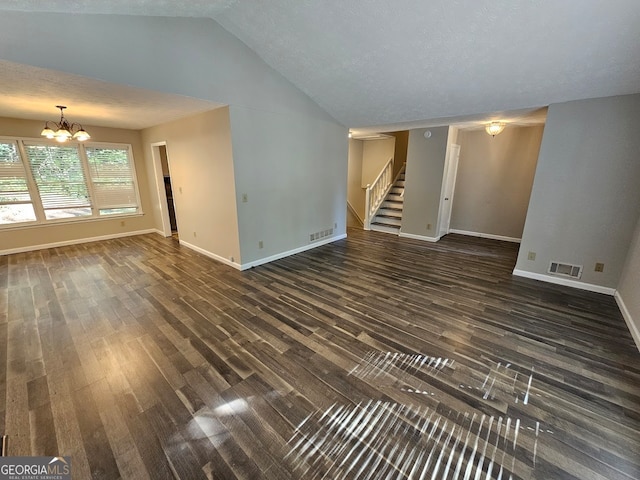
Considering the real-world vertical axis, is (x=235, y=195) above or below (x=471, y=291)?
above

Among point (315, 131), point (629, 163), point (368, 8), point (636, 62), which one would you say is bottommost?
point (629, 163)

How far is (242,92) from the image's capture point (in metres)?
3.76

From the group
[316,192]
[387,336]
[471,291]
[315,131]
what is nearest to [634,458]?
[387,336]

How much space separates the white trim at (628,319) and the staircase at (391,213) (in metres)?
3.97

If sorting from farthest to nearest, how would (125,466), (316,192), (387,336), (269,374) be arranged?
(316,192)
(387,336)
(269,374)
(125,466)

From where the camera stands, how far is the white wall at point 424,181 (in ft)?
18.7

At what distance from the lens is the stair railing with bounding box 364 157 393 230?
7.20 meters

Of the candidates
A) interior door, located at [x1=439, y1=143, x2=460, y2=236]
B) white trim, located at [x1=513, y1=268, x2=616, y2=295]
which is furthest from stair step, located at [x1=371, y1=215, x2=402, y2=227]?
white trim, located at [x1=513, y1=268, x2=616, y2=295]

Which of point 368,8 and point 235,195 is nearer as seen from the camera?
point 368,8

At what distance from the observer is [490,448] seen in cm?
153

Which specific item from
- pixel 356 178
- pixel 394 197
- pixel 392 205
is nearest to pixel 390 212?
pixel 392 205

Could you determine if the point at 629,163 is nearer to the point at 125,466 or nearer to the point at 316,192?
the point at 316,192

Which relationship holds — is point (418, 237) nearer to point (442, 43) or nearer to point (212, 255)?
point (442, 43)

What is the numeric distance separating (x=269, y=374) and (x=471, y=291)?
291 centimetres
